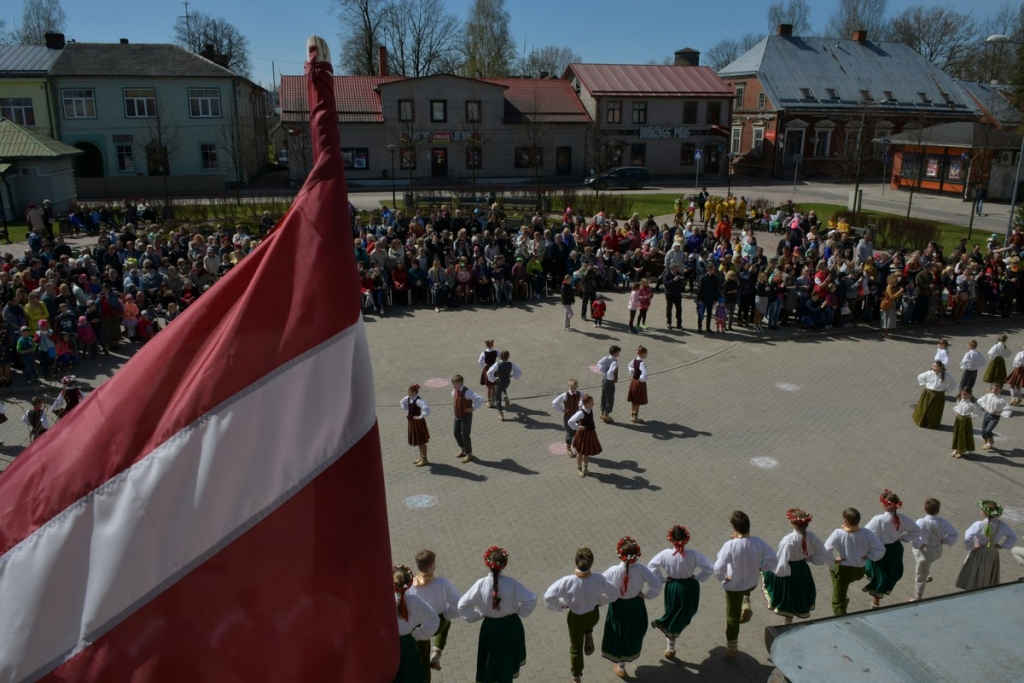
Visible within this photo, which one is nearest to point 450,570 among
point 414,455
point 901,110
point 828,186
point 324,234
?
point 414,455

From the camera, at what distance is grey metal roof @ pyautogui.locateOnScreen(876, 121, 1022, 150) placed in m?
41.7

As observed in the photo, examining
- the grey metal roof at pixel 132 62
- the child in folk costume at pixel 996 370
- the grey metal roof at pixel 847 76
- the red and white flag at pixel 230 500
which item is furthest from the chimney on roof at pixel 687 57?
the red and white flag at pixel 230 500

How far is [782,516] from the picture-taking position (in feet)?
37.1

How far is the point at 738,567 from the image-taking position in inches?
324

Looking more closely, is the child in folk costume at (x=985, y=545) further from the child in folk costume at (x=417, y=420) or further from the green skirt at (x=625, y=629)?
the child in folk costume at (x=417, y=420)

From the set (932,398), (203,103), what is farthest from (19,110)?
(932,398)

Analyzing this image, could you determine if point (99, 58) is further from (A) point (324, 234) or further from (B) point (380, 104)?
(A) point (324, 234)

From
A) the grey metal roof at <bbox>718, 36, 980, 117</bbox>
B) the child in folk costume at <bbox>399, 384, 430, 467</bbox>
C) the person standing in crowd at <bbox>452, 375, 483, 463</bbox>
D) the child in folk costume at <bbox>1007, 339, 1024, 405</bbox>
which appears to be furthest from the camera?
the grey metal roof at <bbox>718, 36, 980, 117</bbox>

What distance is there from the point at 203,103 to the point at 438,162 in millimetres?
14488

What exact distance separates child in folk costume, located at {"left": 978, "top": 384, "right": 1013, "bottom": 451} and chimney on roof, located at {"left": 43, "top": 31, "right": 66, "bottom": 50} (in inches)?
1992

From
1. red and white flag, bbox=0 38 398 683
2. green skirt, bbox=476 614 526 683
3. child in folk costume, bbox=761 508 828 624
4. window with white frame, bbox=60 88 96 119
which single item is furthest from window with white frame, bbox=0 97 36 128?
red and white flag, bbox=0 38 398 683

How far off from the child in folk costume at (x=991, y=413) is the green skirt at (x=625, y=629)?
335 inches

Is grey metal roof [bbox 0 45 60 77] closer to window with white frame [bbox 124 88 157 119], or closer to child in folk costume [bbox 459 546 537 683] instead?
window with white frame [bbox 124 88 157 119]

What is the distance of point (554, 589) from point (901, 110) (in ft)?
188
